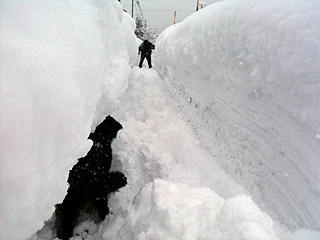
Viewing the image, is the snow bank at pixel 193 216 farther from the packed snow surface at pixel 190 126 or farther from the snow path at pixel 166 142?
the snow path at pixel 166 142

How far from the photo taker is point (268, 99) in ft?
7.02

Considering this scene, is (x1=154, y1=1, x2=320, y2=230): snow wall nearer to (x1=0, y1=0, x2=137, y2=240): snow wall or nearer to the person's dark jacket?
(x1=0, y1=0, x2=137, y2=240): snow wall

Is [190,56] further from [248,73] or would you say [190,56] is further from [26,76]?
[26,76]

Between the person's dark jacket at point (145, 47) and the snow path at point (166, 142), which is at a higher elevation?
the person's dark jacket at point (145, 47)

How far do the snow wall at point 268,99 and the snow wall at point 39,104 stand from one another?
1.57 metres

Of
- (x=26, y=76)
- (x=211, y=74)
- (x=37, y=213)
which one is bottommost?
(x=211, y=74)

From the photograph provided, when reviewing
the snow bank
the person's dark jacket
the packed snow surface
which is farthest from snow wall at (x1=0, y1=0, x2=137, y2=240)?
the person's dark jacket

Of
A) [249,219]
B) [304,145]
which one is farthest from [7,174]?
[304,145]

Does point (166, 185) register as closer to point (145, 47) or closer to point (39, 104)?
point (39, 104)

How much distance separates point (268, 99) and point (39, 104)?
6.73 ft

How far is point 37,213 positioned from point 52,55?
2.34ft

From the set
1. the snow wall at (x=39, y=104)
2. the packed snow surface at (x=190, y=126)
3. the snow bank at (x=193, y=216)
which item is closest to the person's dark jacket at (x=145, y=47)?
the packed snow surface at (x=190, y=126)

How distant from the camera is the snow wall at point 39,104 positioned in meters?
0.74

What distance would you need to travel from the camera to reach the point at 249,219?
113cm
